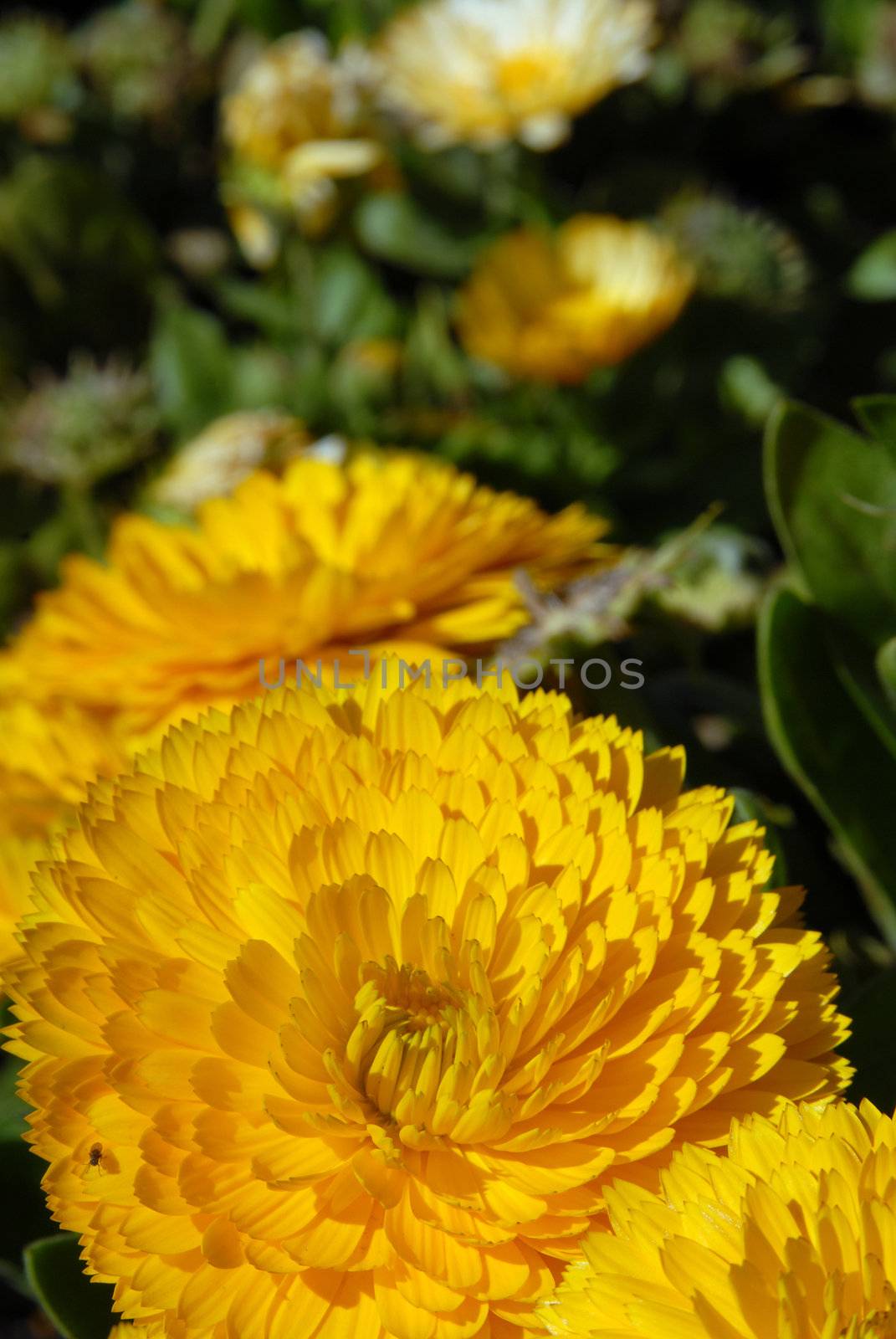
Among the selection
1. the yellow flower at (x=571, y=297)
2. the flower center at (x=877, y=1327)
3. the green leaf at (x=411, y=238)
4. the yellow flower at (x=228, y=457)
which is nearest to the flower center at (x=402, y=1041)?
the flower center at (x=877, y=1327)

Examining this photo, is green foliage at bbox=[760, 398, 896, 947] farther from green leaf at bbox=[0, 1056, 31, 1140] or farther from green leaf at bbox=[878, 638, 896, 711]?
green leaf at bbox=[0, 1056, 31, 1140]

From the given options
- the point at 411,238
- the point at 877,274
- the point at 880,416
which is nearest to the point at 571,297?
the point at 411,238

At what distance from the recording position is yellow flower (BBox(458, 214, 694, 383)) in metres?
1.35

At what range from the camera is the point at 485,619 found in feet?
2.84

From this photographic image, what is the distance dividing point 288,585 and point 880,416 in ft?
1.39

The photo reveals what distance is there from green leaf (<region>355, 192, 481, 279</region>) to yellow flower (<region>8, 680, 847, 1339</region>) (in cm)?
117

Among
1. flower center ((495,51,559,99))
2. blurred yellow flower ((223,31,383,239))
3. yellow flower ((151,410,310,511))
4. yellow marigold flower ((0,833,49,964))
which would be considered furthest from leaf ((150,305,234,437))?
yellow marigold flower ((0,833,49,964))

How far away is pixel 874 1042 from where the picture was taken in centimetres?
73

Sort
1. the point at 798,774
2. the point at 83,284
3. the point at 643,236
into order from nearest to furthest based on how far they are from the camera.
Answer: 1. the point at 798,774
2. the point at 643,236
3. the point at 83,284

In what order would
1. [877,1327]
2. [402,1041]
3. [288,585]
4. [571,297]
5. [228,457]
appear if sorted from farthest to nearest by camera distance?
[571,297], [228,457], [288,585], [402,1041], [877,1327]

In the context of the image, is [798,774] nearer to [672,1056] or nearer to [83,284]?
[672,1056]

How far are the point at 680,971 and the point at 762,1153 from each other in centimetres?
9

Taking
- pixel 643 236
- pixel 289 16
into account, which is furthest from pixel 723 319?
pixel 289 16

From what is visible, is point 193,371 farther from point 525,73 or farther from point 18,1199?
point 18,1199
